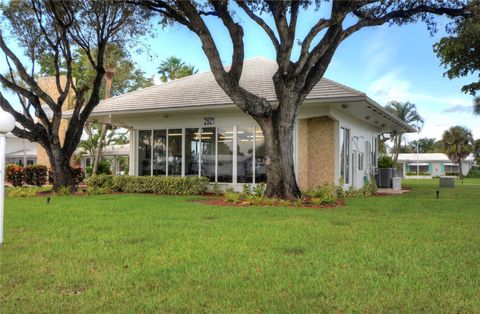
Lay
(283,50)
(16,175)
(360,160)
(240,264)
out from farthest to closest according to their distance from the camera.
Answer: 1. (16,175)
2. (360,160)
3. (283,50)
4. (240,264)

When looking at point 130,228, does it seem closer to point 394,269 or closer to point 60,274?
point 60,274

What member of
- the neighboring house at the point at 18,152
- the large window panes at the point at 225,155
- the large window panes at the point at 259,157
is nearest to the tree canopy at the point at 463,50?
the large window panes at the point at 259,157

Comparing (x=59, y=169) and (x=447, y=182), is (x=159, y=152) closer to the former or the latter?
(x=59, y=169)

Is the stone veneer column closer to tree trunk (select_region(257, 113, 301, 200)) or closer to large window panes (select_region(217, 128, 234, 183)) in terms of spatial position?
large window panes (select_region(217, 128, 234, 183))

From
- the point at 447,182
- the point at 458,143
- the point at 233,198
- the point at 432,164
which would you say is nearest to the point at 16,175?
the point at 233,198

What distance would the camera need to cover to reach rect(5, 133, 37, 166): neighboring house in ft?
137

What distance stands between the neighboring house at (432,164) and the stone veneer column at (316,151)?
49.7 m

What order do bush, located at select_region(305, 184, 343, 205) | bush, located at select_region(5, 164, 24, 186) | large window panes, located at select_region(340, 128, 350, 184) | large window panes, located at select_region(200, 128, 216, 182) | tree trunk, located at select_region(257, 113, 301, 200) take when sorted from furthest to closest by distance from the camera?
1. bush, located at select_region(5, 164, 24, 186)
2. large window panes, located at select_region(200, 128, 216, 182)
3. large window panes, located at select_region(340, 128, 350, 184)
4. tree trunk, located at select_region(257, 113, 301, 200)
5. bush, located at select_region(305, 184, 343, 205)

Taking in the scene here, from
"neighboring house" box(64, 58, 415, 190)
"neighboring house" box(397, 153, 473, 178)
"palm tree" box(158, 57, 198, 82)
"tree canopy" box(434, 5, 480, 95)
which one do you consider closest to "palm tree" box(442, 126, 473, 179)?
"neighboring house" box(397, 153, 473, 178)

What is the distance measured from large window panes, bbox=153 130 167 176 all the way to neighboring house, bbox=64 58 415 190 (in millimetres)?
43

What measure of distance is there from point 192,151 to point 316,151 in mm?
5144

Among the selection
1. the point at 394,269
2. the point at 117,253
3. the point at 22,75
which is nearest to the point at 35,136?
the point at 22,75

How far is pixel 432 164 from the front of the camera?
6594 centimetres

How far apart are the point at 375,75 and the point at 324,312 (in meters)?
20.6
